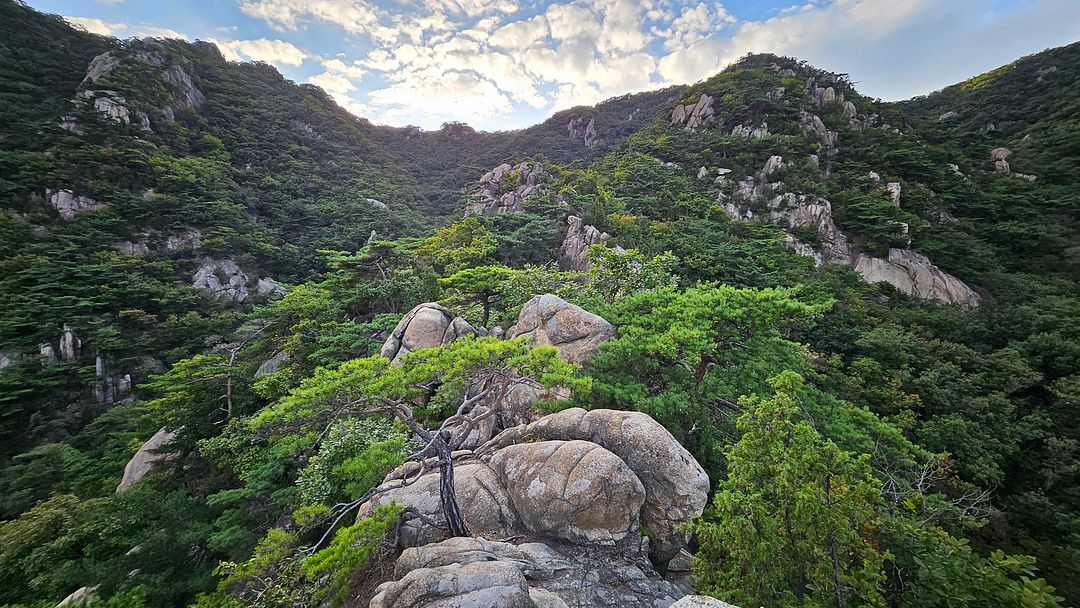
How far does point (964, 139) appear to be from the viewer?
30.8 m

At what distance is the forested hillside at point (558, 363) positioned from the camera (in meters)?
5.86

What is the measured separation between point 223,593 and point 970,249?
34873 millimetres

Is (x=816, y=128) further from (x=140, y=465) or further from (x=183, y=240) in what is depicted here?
(x=183, y=240)

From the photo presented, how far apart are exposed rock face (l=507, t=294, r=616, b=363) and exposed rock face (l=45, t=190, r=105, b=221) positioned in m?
33.4

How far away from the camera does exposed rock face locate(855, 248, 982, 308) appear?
20047 millimetres

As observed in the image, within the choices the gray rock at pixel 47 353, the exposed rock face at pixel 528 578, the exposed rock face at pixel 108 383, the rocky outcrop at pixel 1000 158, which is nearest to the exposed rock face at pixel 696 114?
the rocky outcrop at pixel 1000 158

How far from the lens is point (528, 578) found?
5855 mm

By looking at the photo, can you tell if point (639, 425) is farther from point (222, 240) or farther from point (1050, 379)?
point (222, 240)

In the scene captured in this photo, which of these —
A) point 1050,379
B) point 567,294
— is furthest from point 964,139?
point 567,294

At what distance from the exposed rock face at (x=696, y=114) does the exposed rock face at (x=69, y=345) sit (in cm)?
5501

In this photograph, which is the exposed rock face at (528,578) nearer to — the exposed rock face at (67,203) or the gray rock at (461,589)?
the gray rock at (461,589)

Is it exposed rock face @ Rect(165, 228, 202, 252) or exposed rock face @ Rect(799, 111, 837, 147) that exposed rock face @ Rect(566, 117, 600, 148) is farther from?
exposed rock face @ Rect(165, 228, 202, 252)

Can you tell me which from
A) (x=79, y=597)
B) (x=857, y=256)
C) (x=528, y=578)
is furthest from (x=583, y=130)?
(x=79, y=597)

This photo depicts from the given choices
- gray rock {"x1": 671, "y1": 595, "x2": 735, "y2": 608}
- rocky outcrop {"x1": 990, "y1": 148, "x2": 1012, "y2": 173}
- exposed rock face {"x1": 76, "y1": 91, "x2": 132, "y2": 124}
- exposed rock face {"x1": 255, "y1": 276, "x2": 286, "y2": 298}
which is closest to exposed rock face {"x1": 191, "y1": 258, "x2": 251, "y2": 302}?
exposed rock face {"x1": 255, "y1": 276, "x2": 286, "y2": 298}
